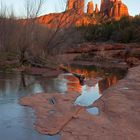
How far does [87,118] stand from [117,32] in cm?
5127

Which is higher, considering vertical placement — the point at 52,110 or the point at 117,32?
the point at 117,32

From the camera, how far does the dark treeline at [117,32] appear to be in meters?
55.4

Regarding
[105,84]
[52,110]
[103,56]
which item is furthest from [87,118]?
[103,56]

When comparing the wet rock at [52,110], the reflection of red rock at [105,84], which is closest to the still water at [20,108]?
the wet rock at [52,110]

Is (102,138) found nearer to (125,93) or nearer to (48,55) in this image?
(125,93)

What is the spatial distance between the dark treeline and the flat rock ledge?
4363cm

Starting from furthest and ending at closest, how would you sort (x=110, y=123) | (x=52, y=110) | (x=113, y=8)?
(x=113, y=8)
(x=52, y=110)
(x=110, y=123)

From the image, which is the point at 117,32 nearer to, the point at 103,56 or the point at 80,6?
the point at 103,56

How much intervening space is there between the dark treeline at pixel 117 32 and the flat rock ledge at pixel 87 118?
43.6 m

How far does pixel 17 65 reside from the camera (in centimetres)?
2319

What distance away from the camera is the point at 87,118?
9.08m

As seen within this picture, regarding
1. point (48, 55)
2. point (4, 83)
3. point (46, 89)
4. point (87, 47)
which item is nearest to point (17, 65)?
point (48, 55)

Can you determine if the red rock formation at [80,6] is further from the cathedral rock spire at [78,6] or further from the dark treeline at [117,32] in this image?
the dark treeline at [117,32]

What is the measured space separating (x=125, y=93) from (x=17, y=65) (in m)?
12.0
